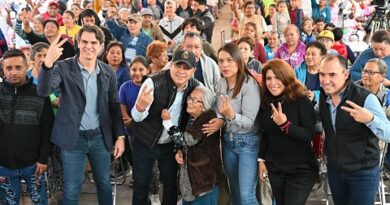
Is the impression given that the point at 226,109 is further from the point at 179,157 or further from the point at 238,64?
the point at 179,157

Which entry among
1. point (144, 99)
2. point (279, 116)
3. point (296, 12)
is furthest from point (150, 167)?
point (296, 12)

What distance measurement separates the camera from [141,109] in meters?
3.17

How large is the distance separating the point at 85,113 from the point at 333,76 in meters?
1.63

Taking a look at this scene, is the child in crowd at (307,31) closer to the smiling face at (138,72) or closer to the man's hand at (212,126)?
the smiling face at (138,72)

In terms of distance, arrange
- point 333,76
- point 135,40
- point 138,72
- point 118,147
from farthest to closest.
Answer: point 135,40 < point 138,72 < point 118,147 < point 333,76

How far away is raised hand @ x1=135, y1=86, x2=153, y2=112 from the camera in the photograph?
10.2ft

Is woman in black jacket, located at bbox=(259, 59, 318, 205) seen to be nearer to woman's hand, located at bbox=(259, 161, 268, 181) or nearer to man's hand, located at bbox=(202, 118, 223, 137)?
woman's hand, located at bbox=(259, 161, 268, 181)

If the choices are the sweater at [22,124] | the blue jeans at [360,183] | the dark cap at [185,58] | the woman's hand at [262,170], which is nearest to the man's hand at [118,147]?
the sweater at [22,124]

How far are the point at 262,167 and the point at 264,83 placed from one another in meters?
0.56

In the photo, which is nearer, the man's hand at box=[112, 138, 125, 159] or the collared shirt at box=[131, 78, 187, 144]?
the collared shirt at box=[131, 78, 187, 144]

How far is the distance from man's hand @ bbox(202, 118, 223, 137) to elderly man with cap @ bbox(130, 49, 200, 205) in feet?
0.73

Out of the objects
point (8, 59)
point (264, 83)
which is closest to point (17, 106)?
point (8, 59)

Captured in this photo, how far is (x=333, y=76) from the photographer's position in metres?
2.81

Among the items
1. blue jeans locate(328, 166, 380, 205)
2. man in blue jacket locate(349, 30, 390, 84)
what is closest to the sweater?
blue jeans locate(328, 166, 380, 205)
